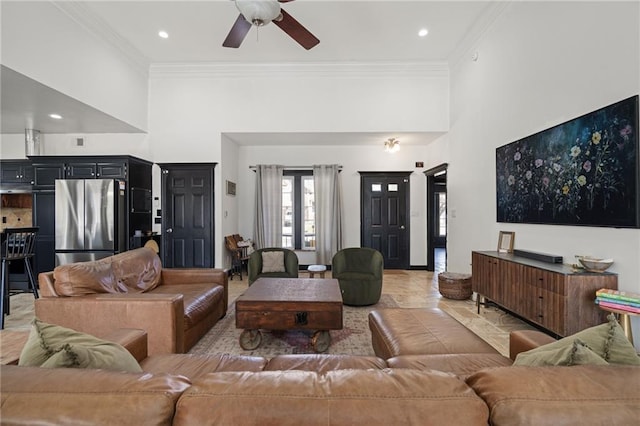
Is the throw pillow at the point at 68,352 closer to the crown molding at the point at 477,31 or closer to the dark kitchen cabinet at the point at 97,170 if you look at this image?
the dark kitchen cabinet at the point at 97,170

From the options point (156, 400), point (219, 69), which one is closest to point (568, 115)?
point (156, 400)

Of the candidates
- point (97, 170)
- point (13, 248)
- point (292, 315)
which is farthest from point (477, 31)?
point (13, 248)

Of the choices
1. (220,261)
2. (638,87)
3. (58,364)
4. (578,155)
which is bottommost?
(220,261)

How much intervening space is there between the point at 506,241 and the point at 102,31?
20.9ft

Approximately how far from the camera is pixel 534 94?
10.6 feet

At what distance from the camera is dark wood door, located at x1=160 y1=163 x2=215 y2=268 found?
5512 millimetres

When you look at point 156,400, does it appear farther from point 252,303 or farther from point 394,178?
point 394,178

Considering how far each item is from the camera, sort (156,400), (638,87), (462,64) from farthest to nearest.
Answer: (462,64) → (638,87) → (156,400)

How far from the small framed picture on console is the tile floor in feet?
2.64

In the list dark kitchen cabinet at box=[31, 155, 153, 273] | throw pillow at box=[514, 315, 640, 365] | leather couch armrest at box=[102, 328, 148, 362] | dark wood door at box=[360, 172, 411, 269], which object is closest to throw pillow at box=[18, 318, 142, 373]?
leather couch armrest at box=[102, 328, 148, 362]

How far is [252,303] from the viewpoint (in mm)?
2598

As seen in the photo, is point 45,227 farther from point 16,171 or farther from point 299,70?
point 299,70

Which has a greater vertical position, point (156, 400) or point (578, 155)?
point (578, 155)

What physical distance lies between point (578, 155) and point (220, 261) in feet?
17.4
